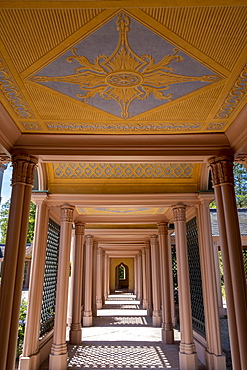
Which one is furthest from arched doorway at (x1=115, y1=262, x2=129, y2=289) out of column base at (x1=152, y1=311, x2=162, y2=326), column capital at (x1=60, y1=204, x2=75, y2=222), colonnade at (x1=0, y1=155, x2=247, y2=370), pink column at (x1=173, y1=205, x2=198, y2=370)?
column capital at (x1=60, y1=204, x2=75, y2=222)

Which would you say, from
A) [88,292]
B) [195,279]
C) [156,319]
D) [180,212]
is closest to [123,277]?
[156,319]

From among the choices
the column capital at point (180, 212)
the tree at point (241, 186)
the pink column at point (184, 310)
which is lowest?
the pink column at point (184, 310)

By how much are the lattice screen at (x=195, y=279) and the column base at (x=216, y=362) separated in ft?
2.63

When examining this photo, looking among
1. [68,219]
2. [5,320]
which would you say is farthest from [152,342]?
[5,320]

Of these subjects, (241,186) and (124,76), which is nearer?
(124,76)

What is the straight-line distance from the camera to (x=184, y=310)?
7.17 m

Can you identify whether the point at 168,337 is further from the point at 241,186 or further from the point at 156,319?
the point at 241,186

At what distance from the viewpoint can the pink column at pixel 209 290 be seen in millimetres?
6609

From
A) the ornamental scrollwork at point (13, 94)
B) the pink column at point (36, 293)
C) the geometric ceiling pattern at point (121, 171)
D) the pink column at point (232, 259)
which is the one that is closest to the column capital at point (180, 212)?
the geometric ceiling pattern at point (121, 171)

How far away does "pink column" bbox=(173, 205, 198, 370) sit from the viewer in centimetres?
697

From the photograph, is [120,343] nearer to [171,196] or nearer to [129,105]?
[171,196]

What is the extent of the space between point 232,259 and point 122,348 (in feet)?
21.3

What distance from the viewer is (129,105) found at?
13.5ft

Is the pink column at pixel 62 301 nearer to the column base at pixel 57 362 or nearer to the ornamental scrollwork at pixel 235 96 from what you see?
the column base at pixel 57 362
